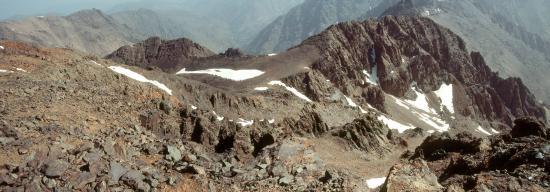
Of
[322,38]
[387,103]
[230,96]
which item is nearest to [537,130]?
[230,96]

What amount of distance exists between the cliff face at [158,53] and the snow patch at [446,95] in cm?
7411

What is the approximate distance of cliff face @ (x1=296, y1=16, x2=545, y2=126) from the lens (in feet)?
444

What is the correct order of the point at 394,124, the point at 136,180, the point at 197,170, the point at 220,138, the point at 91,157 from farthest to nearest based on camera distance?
the point at 394,124
the point at 220,138
the point at 197,170
the point at 91,157
the point at 136,180

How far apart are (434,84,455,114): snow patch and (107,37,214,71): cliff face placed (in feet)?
243

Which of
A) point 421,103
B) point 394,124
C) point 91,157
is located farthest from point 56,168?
point 421,103

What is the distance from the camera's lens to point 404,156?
182ft

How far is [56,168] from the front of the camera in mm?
21750

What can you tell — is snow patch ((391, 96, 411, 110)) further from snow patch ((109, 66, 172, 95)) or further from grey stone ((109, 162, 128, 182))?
grey stone ((109, 162, 128, 182))

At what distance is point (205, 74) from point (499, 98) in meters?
100

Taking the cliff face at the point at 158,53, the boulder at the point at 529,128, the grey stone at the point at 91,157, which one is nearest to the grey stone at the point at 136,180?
the grey stone at the point at 91,157

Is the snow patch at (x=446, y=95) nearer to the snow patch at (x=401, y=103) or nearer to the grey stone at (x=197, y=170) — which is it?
the snow patch at (x=401, y=103)

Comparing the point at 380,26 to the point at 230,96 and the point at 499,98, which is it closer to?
the point at 499,98

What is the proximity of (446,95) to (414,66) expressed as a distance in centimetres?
1228

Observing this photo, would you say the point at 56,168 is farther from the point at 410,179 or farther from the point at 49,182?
the point at 410,179
